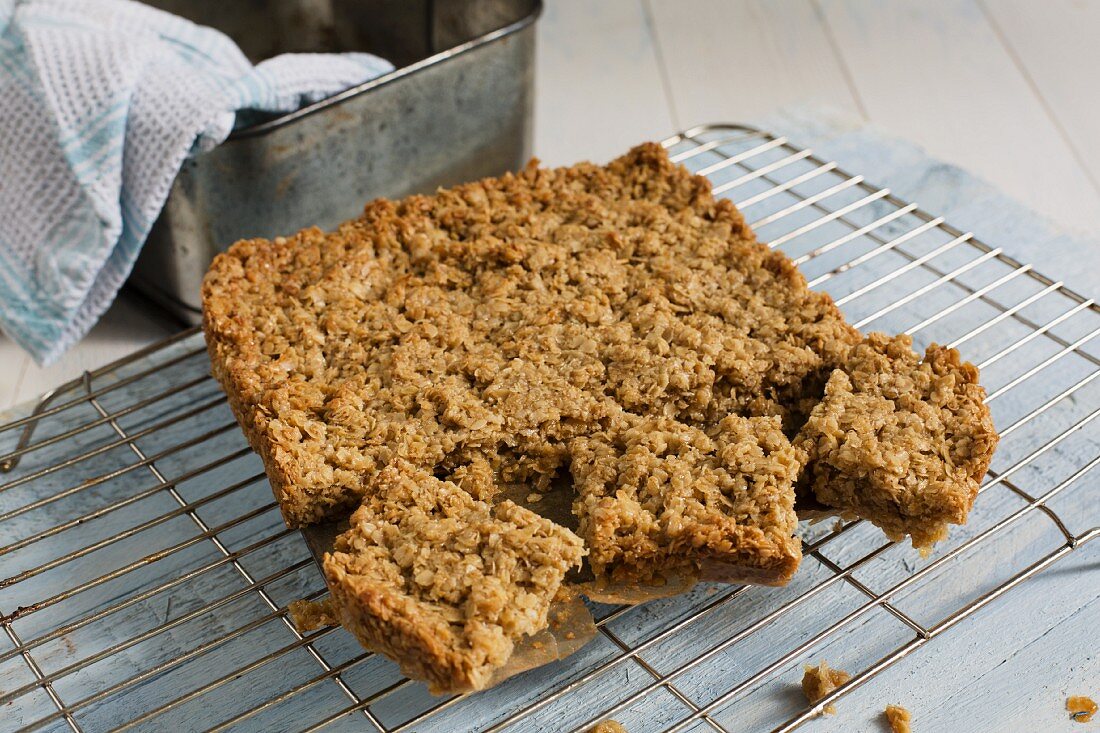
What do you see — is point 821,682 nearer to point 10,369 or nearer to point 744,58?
point 10,369

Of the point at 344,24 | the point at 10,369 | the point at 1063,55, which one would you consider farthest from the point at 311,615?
the point at 1063,55

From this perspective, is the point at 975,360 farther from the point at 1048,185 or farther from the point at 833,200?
the point at 1048,185

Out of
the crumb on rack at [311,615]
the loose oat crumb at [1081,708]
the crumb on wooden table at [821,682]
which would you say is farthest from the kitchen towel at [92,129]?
the loose oat crumb at [1081,708]

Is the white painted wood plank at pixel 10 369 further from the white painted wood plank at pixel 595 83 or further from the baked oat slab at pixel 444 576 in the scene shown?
the white painted wood plank at pixel 595 83

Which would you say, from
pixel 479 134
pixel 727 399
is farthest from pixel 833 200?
pixel 727 399

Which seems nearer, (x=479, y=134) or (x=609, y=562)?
(x=609, y=562)

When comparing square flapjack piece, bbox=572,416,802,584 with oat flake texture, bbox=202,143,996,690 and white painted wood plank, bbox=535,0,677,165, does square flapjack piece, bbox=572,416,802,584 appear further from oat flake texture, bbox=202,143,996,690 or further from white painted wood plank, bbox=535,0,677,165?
white painted wood plank, bbox=535,0,677,165
